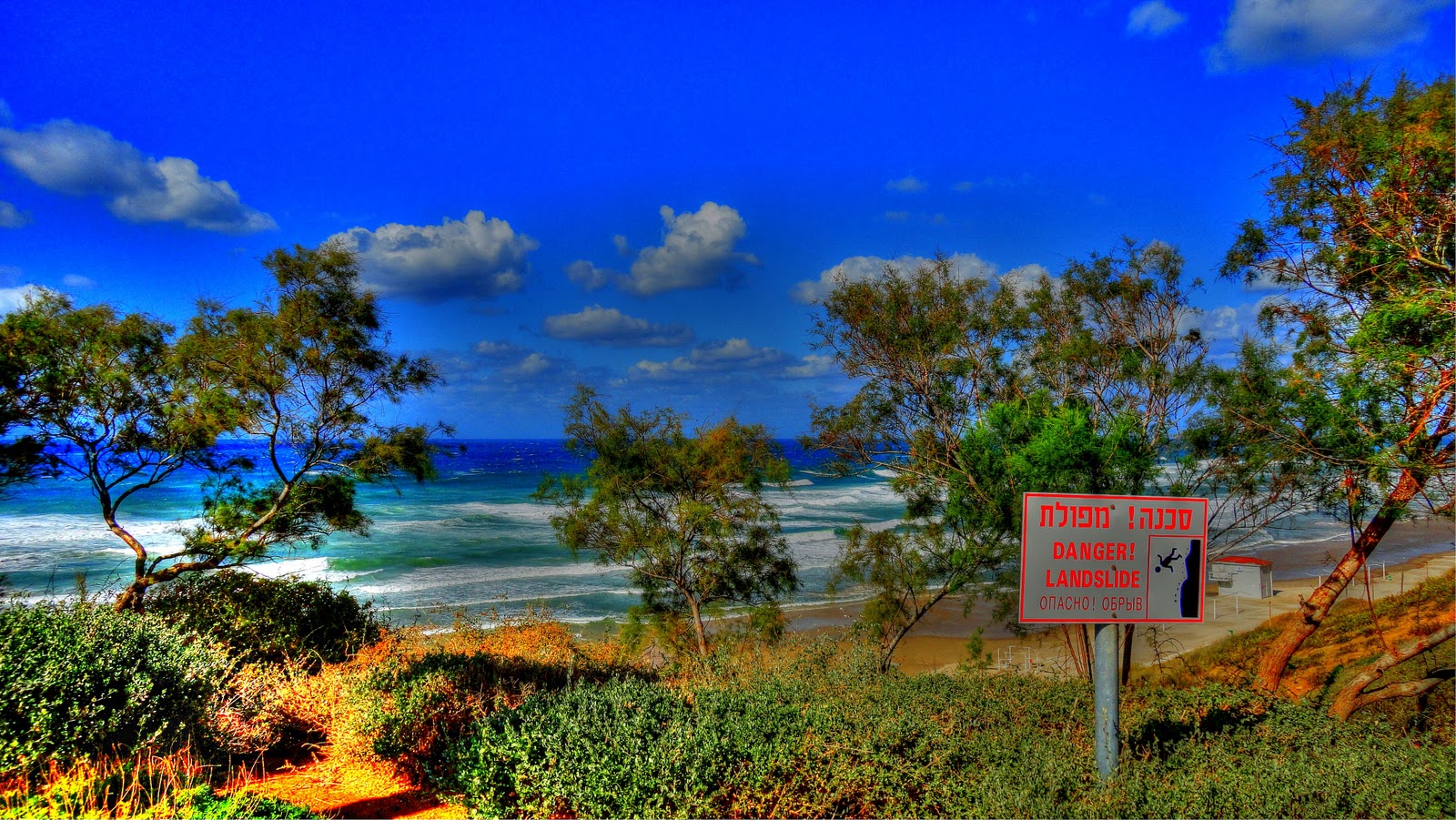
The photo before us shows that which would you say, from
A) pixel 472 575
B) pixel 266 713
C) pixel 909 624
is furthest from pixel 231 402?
pixel 472 575

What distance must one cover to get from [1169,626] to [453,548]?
2861 centimetres

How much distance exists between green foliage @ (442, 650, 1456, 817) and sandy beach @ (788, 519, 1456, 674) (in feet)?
21.4

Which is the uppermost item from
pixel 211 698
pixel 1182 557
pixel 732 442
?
pixel 732 442

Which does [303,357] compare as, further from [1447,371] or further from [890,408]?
[1447,371]

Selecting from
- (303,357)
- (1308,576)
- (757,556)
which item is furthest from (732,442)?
(1308,576)

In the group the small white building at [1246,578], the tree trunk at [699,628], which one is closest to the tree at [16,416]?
the tree trunk at [699,628]

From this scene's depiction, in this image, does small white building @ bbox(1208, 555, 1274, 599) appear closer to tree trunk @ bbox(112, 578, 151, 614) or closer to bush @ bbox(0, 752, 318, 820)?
bush @ bbox(0, 752, 318, 820)

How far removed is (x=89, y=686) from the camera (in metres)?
5.09

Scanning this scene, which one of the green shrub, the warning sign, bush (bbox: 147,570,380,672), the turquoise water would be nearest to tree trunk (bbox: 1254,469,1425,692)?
the warning sign

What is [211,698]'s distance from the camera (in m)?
6.34

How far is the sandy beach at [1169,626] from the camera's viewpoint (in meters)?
17.9

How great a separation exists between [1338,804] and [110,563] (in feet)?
114

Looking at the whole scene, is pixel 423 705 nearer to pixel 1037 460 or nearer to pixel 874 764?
pixel 874 764

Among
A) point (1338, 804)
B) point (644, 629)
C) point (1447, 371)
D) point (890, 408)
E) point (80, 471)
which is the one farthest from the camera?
point (644, 629)
